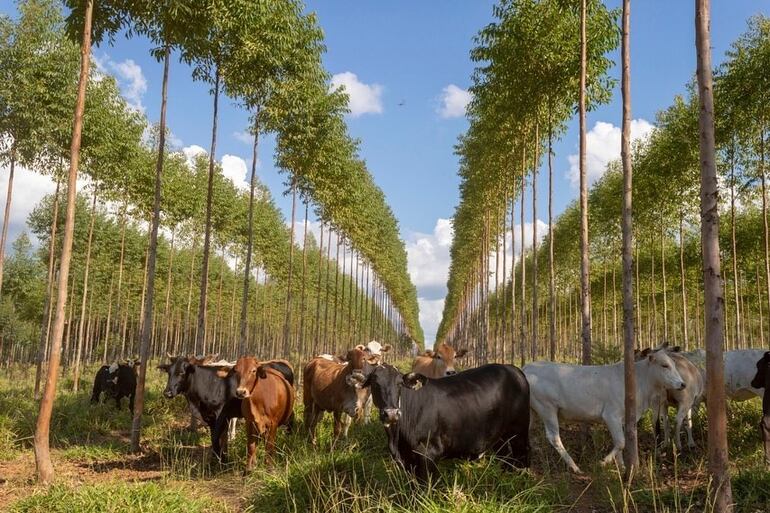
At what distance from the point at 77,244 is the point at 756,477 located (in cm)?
3304

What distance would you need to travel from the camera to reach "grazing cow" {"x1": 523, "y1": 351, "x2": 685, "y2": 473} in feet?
30.2

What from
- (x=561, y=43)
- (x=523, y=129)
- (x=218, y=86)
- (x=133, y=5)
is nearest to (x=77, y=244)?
(x=218, y=86)

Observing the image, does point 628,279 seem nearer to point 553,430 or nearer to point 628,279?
point 628,279

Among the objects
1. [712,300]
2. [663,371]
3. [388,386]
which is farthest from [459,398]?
[663,371]

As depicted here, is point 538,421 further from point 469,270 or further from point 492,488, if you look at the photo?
point 469,270

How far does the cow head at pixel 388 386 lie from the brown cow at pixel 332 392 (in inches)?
117

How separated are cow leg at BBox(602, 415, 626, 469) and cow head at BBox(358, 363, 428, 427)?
11.9ft

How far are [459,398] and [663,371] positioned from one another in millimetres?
3906

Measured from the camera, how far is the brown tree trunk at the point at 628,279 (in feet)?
26.8

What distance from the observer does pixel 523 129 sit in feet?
64.9

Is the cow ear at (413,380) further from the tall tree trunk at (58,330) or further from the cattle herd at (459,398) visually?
the tall tree trunk at (58,330)

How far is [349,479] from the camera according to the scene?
25.5 feet

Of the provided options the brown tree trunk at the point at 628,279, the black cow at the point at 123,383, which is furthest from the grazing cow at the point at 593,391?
the black cow at the point at 123,383

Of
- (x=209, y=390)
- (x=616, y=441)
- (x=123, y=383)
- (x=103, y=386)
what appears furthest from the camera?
(x=103, y=386)
